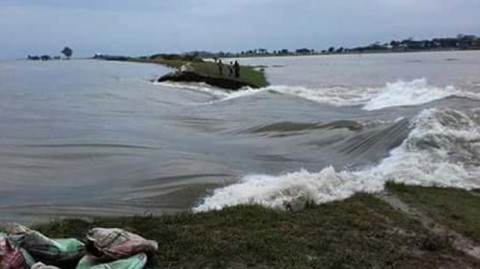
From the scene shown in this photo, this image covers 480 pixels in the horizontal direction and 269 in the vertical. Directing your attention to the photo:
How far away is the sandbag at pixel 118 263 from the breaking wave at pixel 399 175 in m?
3.52

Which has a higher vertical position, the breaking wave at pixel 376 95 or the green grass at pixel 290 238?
the green grass at pixel 290 238

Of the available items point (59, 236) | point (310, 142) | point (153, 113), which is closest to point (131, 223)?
point (59, 236)

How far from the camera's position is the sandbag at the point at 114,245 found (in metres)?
6.05

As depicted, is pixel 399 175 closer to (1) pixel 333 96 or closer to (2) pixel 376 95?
(2) pixel 376 95

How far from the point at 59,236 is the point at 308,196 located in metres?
3.81

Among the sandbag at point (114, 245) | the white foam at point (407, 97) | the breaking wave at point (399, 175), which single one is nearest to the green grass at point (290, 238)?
the sandbag at point (114, 245)

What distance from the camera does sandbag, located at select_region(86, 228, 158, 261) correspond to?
6051 mm

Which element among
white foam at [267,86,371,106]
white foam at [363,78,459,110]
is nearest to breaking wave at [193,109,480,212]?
white foam at [363,78,459,110]

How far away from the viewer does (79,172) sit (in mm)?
14227

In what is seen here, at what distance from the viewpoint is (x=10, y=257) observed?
5.52 metres

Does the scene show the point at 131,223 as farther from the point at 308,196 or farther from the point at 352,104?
Answer: the point at 352,104

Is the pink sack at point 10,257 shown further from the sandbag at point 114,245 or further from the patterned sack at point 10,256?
the sandbag at point 114,245

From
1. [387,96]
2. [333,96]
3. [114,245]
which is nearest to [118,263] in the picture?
[114,245]

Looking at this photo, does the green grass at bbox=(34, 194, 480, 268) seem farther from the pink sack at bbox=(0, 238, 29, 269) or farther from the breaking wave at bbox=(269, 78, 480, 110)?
the breaking wave at bbox=(269, 78, 480, 110)
